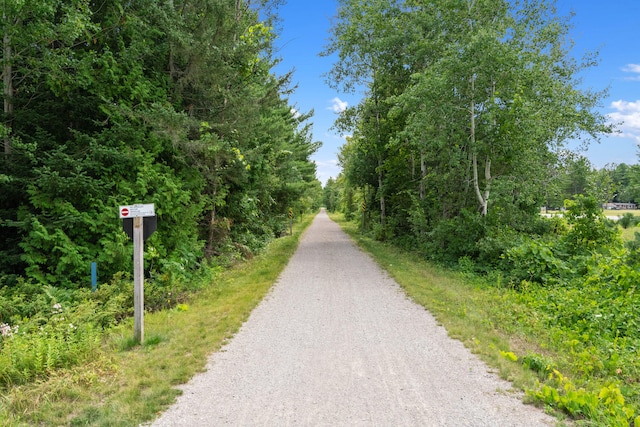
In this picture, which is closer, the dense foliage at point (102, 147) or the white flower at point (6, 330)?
the white flower at point (6, 330)

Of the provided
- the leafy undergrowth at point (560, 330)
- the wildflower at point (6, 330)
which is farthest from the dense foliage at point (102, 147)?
the leafy undergrowth at point (560, 330)

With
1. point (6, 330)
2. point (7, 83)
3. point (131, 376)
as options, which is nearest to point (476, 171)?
point (131, 376)

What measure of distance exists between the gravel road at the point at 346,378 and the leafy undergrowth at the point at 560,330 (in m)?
0.29

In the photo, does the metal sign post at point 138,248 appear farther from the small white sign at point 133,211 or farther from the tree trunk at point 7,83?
the tree trunk at point 7,83

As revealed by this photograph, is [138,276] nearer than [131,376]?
No

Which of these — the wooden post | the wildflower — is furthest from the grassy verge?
the wildflower

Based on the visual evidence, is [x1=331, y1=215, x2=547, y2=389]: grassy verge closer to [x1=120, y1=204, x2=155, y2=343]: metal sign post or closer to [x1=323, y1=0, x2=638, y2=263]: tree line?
[x1=323, y1=0, x2=638, y2=263]: tree line

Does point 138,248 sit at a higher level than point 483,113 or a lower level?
lower

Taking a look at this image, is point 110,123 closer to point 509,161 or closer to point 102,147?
point 102,147

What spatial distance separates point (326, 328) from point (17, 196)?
21.9ft

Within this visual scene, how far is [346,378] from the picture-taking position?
3.79 metres

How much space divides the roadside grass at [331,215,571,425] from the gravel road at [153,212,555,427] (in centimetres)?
22

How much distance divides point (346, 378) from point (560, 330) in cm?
405

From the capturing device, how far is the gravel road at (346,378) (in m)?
3.09
